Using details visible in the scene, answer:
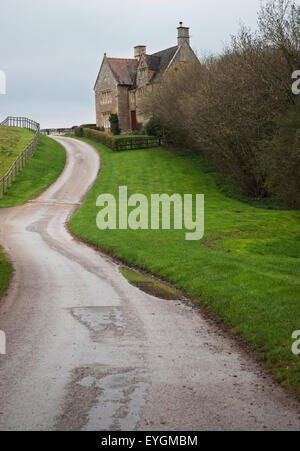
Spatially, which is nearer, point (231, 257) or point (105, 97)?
point (231, 257)

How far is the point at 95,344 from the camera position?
35.7ft

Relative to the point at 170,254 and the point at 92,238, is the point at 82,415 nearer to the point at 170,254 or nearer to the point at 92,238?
the point at 170,254

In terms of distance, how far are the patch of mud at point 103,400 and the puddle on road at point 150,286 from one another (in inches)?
226

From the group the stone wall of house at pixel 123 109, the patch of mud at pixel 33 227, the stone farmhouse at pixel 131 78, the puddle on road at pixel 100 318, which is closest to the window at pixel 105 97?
the stone farmhouse at pixel 131 78

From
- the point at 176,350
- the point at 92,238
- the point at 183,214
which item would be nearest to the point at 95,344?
the point at 176,350

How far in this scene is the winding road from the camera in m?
7.45

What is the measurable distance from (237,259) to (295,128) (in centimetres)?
989

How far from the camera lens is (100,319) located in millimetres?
12766

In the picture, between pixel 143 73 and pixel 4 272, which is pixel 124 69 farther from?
pixel 4 272

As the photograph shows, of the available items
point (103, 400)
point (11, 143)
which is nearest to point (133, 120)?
point (11, 143)

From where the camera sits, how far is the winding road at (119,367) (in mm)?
7453

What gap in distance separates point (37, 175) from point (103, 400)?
1634 inches

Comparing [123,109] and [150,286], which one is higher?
[123,109]

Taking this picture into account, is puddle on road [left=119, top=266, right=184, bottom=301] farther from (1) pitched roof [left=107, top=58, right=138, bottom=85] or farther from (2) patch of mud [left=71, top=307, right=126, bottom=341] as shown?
(1) pitched roof [left=107, top=58, right=138, bottom=85]
